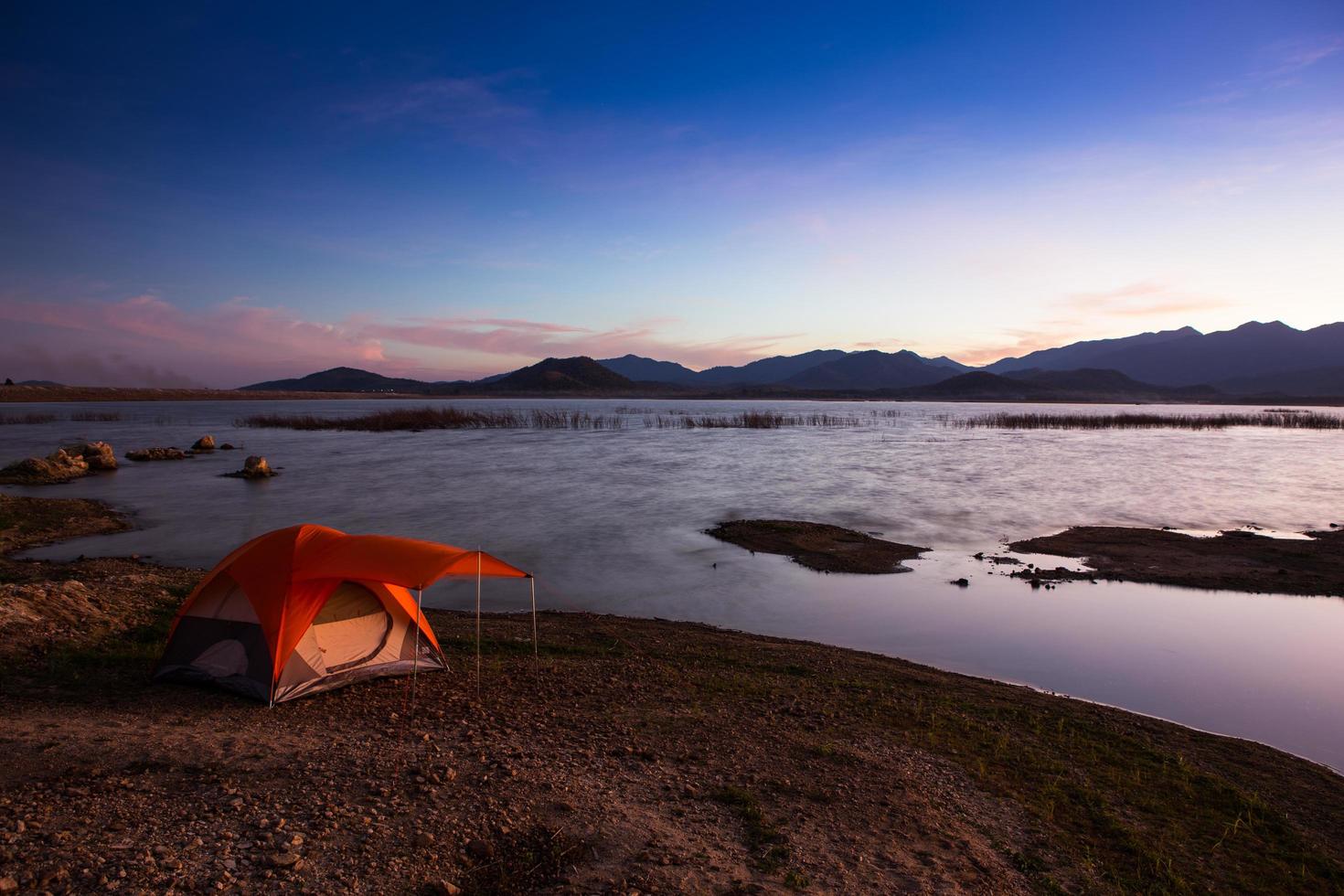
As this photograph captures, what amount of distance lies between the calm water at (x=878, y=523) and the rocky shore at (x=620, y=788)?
2386 mm

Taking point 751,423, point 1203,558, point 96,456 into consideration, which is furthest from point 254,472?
point 751,423

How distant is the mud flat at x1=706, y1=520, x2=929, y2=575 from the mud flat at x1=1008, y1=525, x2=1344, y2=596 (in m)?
2.79

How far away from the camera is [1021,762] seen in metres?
6.64

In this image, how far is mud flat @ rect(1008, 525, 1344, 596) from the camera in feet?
46.5

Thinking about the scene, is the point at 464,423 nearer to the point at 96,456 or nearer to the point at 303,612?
the point at 96,456

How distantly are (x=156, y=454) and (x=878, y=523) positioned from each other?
120ft

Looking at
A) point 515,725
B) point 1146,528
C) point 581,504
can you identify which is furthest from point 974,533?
point 515,725

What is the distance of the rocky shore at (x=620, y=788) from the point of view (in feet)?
14.8

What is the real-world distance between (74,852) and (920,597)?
1266 cm

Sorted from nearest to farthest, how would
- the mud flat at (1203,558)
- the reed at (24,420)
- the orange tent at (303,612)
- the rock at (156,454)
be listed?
1. the orange tent at (303,612)
2. the mud flat at (1203,558)
3. the rock at (156,454)
4. the reed at (24,420)

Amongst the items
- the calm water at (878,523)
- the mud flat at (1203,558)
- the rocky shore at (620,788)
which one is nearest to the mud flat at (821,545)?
the calm water at (878,523)

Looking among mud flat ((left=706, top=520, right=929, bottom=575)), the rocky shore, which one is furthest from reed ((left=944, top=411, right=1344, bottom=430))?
the rocky shore

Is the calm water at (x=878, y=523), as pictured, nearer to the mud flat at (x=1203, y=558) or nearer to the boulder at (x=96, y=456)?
the mud flat at (x=1203, y=558)

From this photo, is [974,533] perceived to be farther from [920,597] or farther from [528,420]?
[528,420]
